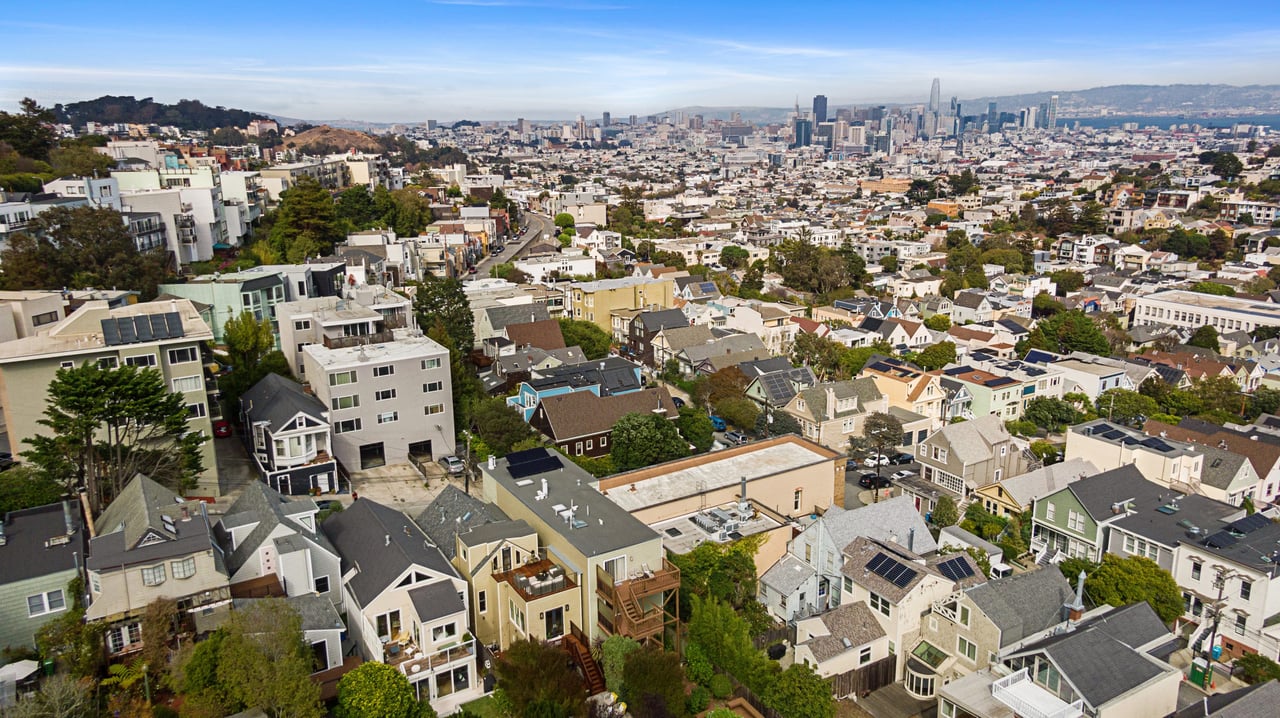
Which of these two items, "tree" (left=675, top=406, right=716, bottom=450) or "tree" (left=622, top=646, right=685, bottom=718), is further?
"tree" (left=675, top=406, right=716, bottom=450)

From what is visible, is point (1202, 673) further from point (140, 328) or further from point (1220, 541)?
point (140, 328)

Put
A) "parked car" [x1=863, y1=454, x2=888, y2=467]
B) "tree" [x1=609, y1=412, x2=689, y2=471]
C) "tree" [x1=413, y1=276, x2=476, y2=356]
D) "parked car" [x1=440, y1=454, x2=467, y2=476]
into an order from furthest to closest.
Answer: "tree" [x1=413, y1=276, x2=476, y2=356]
"parked car" [x1=863, y1=454, x2=888, y2=467]
"parked car" [x1=440, y1=454, x2=467, y2=476]
"tree" [x1=609, y1=412, x2=689, y2=471]

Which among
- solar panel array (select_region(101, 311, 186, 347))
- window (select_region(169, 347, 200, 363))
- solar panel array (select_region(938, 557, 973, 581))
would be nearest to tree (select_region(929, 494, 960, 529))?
solar panel array (select_region(938, 557, 973, 581))

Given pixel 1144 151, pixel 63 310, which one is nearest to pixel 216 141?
pixel 63 310

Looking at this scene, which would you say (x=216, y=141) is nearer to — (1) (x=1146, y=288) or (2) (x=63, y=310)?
(2) (x=63, y=310)

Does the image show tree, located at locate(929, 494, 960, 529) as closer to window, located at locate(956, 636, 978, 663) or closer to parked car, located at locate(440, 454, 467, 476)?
window, located at locate(956, 636, 978, 663)

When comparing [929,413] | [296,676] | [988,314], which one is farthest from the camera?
[988,314]
